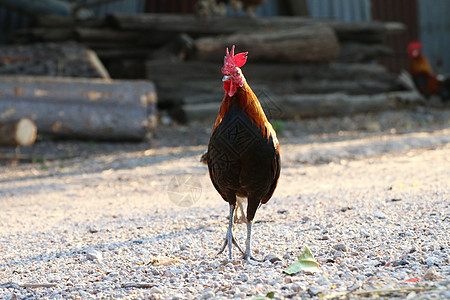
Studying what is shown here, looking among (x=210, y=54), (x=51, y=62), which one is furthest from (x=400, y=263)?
(x=210, y=54)

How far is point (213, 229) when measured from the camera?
12.5 feet

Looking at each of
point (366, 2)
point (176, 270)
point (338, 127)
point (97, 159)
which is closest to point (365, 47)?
point (366, 2)

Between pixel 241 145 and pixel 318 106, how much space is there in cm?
892

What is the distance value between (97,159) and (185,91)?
389 cm

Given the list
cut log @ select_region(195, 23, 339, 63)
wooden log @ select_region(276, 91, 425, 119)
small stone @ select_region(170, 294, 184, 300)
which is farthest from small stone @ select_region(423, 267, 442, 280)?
cut log @ select_region(195, 23, 339, 63)

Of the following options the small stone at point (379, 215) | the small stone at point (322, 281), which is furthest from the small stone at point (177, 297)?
the small stone at point (379, 215)

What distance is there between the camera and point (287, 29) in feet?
39.2

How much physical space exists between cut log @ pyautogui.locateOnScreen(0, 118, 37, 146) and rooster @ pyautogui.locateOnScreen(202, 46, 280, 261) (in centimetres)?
563

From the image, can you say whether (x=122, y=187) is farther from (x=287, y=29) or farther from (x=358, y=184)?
(x=287, y=29)

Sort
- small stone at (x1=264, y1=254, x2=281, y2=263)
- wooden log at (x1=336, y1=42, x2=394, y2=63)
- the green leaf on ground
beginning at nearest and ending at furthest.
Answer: the green leaf on ground, small stone at (x1=264, y1=254, x2=281, y2=263), wooden log at (x1=336, y1=42, x2=394, y2=63)

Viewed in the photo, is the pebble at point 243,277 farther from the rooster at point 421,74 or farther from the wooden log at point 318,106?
the rooster at point 421,74

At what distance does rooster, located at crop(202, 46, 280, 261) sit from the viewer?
9.34ft

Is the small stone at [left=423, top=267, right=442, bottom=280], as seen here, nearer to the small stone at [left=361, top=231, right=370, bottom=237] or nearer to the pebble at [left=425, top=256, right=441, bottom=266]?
the pebble at [left=425, top=256, right=441, bottom=266]

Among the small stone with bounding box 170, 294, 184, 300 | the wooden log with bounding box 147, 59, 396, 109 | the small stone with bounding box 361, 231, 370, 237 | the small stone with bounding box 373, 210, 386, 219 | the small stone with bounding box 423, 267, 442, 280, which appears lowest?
the wooden log with bounding box 147, 59, 396, 109
